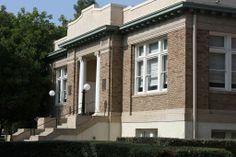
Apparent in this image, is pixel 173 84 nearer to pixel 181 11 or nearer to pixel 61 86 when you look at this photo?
pixel 181 11

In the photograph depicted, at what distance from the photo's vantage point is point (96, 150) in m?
18.0

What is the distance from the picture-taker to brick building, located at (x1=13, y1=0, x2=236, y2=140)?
2345 cm

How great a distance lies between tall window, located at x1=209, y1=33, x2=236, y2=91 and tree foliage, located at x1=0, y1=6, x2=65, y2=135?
536 inches

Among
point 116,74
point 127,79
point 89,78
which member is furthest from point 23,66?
point 127,79

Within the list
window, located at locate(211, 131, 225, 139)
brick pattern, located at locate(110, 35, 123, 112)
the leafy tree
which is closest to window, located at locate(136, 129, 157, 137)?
brick pattern, located at locate(110, 35, 123, 112)

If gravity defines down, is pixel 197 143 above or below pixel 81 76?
below

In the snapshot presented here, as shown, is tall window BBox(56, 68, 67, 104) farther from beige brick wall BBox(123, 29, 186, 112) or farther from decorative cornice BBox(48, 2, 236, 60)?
beige brick wall BBox(123, 29, 186, 112)

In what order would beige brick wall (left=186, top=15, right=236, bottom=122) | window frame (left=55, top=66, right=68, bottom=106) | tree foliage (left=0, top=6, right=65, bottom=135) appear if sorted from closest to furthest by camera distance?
beige brick wall (left=186, top=15, right=236, bottom=122)
tree foliage (left=0, top=6, right=65, bottom=135)
window frame (left=55, top=66, right=68, bottom=106)

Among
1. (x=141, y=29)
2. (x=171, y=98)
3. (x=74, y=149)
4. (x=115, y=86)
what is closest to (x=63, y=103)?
(x=115, y=86)

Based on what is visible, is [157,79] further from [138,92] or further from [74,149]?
[74,149]

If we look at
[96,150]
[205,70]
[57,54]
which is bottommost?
[96,150]

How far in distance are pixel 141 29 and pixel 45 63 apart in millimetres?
13662

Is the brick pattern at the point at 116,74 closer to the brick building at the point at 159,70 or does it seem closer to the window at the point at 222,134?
the brick building at the point at 159,70

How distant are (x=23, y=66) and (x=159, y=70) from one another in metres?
12.0
